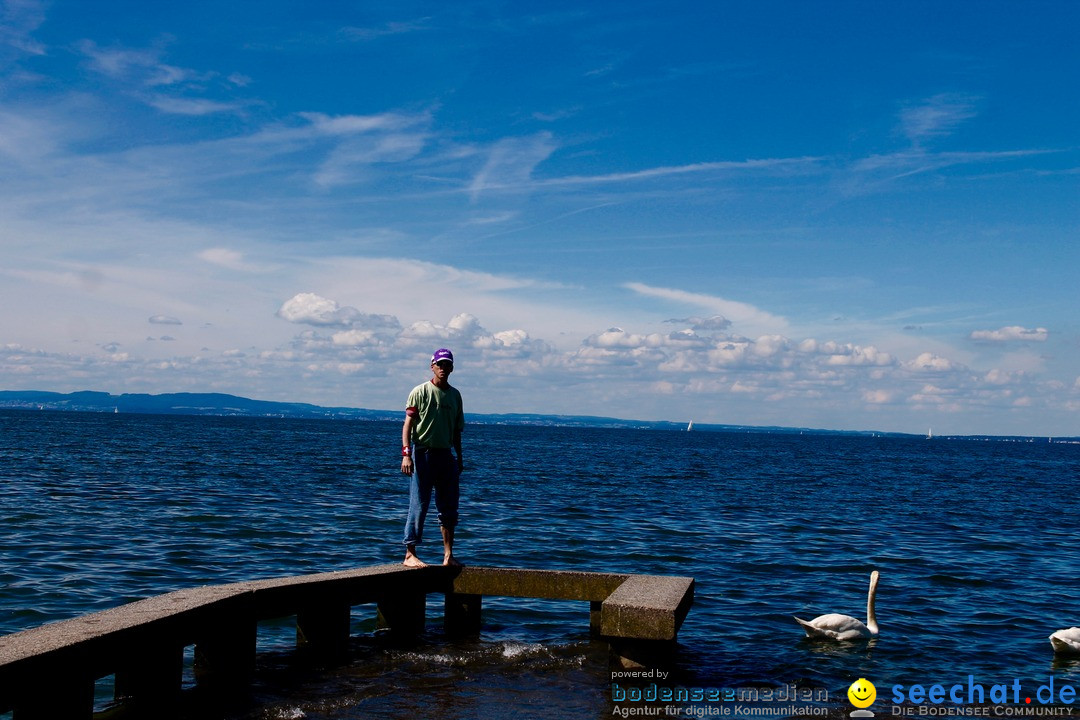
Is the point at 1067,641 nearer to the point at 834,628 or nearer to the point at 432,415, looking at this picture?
the point at 834,628

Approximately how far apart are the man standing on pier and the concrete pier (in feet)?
2.13

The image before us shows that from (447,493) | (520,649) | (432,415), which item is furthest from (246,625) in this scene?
(520,649)

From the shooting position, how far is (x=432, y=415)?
30.3ft

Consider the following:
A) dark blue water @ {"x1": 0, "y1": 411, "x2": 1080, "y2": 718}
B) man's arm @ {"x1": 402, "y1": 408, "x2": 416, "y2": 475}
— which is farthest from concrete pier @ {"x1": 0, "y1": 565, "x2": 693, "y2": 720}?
man's arm @ {"x1": 402, "y1": 408, "x2": 416, "y2": 475}

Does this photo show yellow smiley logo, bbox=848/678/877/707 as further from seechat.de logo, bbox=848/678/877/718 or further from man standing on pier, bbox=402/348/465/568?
man standing on pier, bbox=402/348/465/568

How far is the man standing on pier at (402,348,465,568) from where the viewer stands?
9.22 metres

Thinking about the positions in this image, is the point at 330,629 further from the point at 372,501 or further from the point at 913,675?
the point at 372,501

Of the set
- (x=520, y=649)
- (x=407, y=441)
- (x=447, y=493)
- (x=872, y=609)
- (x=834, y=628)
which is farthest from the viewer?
(x=872, y=609)

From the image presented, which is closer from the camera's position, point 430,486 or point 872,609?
point 430,486

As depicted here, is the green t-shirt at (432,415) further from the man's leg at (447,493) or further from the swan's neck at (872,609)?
the swan's neck at (872,609)

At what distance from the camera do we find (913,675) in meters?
9.50

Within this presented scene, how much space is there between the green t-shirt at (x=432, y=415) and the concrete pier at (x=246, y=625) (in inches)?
55.6

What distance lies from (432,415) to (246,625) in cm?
273

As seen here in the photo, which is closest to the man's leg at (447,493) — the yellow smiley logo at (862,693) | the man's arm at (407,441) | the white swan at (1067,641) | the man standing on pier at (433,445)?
the man standing on pier at (433,445)
